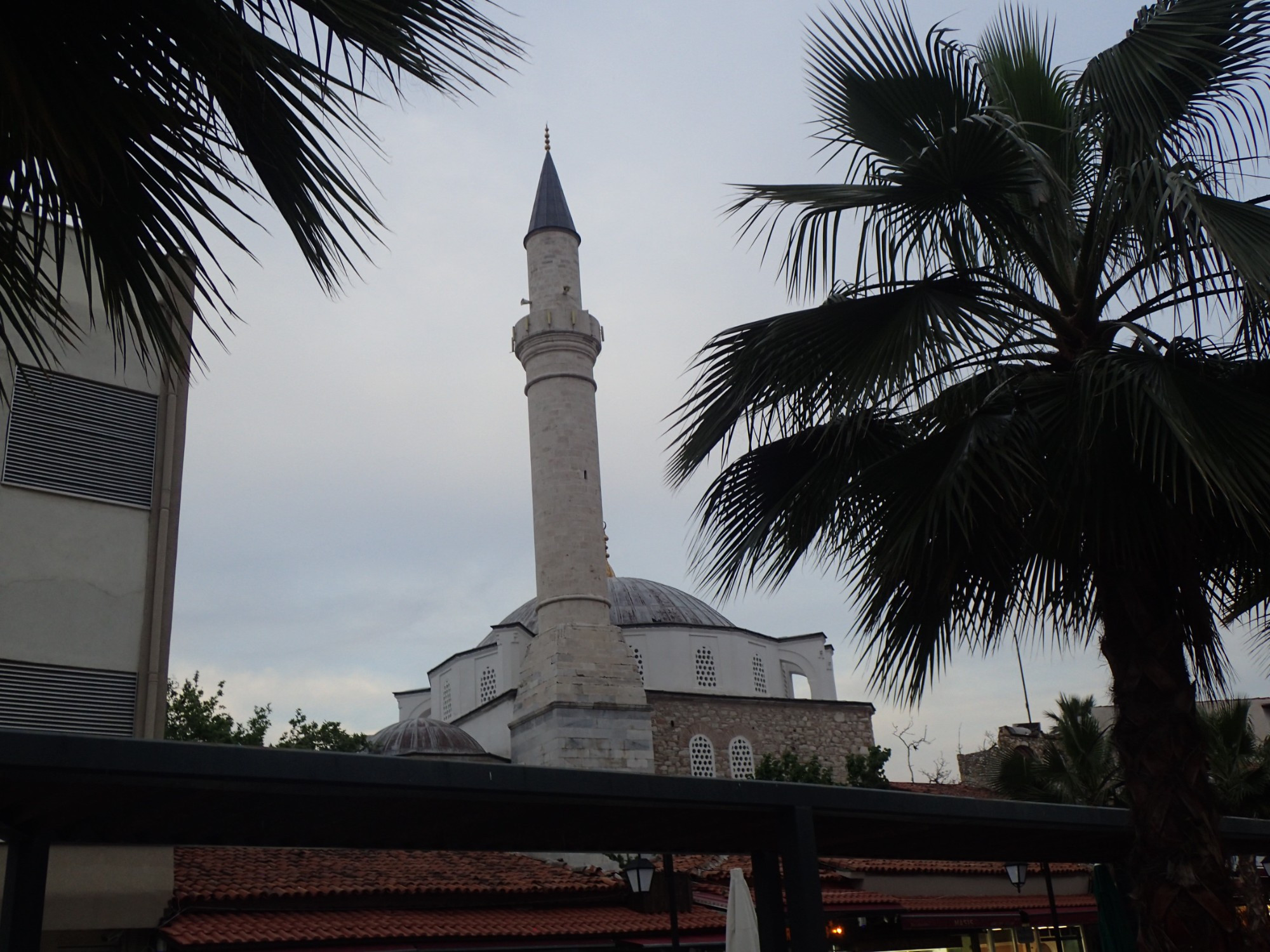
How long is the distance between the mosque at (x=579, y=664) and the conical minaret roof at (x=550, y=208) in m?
0.05

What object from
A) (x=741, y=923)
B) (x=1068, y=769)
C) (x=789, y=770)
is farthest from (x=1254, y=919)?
(x=789, y=770)

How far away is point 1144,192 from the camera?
4797mm

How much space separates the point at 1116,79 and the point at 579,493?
2161cm

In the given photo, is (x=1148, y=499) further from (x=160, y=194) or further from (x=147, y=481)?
(x=147, y=481)

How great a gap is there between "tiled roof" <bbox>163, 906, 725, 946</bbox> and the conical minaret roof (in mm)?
17439

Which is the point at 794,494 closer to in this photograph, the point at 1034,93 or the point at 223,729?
the point at 1034,93

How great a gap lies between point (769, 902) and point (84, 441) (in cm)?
865

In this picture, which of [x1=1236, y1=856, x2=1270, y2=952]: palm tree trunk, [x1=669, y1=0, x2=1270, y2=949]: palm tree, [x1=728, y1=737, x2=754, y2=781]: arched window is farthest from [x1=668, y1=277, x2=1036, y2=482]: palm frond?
[x1=728, y1=737, x2=754, y2=781]: arched window

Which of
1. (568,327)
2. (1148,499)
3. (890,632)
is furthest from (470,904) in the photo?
(568,327)

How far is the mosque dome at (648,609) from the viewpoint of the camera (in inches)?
1453

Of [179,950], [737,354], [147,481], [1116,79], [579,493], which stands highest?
[579,493]

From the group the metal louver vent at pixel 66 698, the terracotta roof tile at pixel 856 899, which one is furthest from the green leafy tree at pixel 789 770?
the metal louver vent at pixel 66 698

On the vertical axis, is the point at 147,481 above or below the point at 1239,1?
above

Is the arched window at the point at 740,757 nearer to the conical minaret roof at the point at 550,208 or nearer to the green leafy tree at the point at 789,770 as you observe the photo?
the green leafy tree at the point at 789,770
